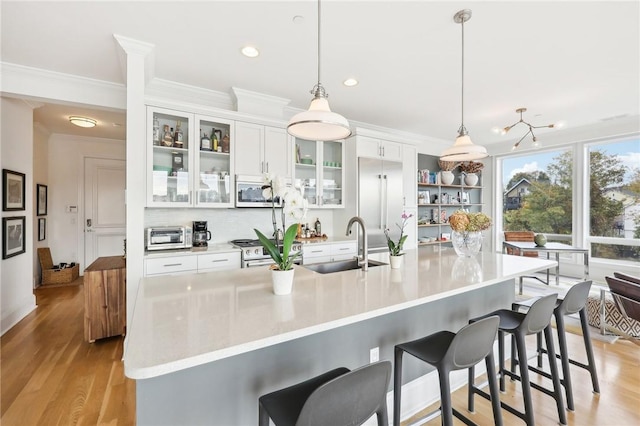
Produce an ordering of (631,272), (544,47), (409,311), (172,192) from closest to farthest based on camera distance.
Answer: (409,311) → (544,47) → (172,192) → (631,272)

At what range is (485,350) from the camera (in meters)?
1.45

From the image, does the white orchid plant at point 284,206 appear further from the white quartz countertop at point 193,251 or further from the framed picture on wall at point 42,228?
the framed picture on wall at point 42,228

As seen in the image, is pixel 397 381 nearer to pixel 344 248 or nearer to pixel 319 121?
pixel 319 121

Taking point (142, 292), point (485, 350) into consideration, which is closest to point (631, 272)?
point (485, 350)

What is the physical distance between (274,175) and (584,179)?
237 inches

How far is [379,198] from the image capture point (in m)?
4.34

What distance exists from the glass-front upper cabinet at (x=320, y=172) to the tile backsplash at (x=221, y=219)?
1.82ft

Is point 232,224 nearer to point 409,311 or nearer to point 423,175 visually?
point 409,311

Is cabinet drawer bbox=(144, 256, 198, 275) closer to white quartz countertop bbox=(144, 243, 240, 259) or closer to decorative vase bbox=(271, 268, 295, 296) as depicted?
white quartz countertop bbox=(144, 243, 240, 259)

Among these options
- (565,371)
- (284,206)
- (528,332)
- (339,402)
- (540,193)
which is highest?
(540,193)

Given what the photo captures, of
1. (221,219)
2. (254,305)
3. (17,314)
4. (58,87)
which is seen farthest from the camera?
(221,219)

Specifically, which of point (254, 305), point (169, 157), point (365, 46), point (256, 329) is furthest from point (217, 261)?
point (365, 46)

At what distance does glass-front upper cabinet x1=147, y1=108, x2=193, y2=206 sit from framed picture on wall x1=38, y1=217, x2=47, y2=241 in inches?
140

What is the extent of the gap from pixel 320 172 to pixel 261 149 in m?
0.92
